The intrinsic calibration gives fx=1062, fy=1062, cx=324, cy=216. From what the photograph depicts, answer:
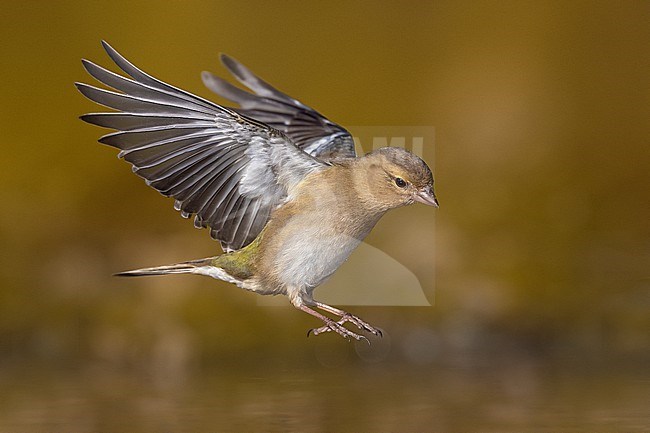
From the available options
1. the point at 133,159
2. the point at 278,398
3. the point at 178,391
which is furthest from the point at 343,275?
the point at 178,391

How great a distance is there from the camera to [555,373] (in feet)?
13.2

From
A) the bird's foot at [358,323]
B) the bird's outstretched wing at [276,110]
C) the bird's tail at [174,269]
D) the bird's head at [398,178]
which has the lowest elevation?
the bird's foot at [358,323]

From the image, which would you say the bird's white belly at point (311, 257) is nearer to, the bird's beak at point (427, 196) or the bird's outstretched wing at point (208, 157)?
the bird's outstretched wing at point (208, 157)

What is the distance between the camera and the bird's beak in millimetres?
1928

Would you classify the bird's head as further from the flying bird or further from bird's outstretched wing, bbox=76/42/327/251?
bird's outstretched wing, bbox=76/42/327/251

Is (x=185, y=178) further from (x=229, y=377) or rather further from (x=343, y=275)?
(x=229, y=377)

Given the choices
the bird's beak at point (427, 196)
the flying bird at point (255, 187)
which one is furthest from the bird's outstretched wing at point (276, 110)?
the bird's beak at point (427, 196)

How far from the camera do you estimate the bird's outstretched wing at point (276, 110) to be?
2781 millimetres

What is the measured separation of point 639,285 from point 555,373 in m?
0.77

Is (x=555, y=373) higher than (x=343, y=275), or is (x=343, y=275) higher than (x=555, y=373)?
(x=343, y=275)

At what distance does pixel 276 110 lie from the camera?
291 centimetres

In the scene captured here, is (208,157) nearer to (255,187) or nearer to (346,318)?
(255,187)

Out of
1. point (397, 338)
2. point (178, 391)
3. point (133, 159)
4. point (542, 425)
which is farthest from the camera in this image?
point (397, 338)

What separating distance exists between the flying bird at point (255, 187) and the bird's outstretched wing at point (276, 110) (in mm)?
564
